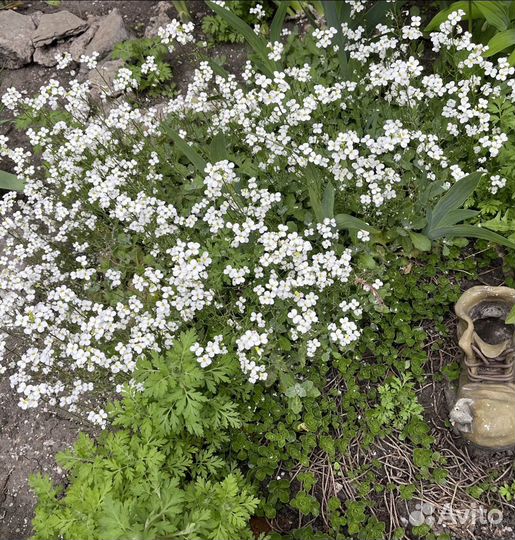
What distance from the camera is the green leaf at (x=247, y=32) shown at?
3.72m

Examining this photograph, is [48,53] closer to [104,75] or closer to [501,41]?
[104,75]

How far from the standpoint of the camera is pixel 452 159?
3727 mm

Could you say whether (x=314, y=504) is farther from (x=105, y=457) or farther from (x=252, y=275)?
(x=252, y=275)

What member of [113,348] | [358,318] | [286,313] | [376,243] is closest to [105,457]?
[113,348]

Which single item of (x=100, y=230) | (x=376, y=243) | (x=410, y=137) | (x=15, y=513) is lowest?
(x=15, y=513)

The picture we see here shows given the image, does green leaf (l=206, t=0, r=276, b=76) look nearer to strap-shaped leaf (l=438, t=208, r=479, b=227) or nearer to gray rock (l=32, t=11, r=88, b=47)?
strap-shaped leaf (l=438, t=208, r=479, b=227)

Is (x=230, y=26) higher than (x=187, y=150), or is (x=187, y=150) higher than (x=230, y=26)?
(x=230, y=26)

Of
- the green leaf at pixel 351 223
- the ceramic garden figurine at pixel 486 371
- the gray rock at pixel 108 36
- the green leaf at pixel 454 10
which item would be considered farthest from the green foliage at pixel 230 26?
the ceramic garden figurine at pixel 486 371

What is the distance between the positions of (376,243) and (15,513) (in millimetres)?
2999

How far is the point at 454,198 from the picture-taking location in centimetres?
324

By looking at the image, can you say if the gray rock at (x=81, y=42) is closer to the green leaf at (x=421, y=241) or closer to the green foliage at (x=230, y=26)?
the green foliage at (x=230, y=26)

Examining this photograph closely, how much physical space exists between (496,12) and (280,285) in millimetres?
2325

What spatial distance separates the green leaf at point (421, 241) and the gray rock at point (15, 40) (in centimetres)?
399

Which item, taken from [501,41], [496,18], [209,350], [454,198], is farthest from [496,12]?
[209,350]
